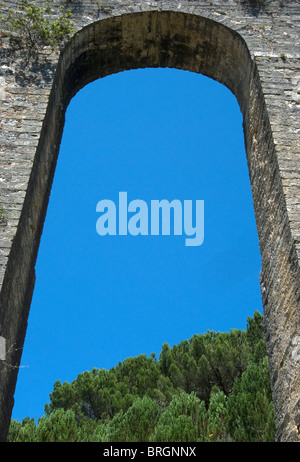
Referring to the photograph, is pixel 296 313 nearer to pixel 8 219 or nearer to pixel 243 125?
pixel 8 219

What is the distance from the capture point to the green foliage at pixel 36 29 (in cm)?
556

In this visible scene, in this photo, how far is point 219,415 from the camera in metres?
9.30

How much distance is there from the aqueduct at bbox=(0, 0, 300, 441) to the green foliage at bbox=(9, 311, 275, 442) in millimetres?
5037

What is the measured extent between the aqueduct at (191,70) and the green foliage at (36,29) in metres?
0.12

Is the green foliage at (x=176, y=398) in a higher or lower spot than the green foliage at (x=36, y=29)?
lower

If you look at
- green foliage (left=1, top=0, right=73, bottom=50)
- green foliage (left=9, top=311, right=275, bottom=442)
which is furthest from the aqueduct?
green foliage (left=9, top=311, right=275, bottom=442)

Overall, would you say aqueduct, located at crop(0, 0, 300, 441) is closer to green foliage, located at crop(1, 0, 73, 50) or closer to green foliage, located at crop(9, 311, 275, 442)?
green foliage, located at crop(1, 0, 73, 50)

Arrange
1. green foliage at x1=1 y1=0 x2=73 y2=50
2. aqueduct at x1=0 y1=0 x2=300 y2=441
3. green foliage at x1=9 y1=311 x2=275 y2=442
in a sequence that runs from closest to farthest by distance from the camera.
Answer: aqueduct at x1=0 y1=0 x2=300 y2=441 → green foliage at x1=1 y1=0 x2=73 y2=50 → green foliage at x1=9 y1=311 x2=275 y2=442

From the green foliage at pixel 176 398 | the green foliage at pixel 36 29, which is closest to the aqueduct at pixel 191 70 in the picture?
the green foliage at pixel 36 29

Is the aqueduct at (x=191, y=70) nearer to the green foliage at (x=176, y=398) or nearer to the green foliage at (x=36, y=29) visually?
the green foliage at (x=36, y=29)

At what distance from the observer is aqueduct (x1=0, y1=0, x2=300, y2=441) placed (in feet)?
13.2

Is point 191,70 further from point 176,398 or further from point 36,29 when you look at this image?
point 176,398

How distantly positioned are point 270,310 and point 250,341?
8730 mm

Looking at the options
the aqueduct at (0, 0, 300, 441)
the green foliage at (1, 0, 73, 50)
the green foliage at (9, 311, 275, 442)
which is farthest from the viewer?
the green foliage at (9, 311, 275, 442)
